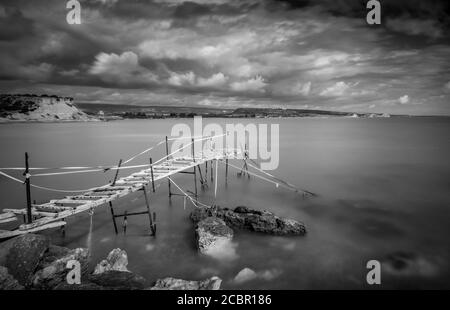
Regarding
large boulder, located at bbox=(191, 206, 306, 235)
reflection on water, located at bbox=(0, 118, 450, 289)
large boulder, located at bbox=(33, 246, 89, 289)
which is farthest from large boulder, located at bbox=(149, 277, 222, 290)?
large boulder, located at bbox=(191, 206, 306, 235)

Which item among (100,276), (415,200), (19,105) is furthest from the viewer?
(19,105)

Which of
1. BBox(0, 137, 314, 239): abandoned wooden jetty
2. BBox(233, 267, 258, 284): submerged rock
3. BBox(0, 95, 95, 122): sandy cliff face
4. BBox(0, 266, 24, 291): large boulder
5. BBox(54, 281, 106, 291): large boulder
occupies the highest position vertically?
BBox(0, 95, 95, 122): sandy cliff face

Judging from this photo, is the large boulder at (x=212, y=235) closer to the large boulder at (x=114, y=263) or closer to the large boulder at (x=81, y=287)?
the large boulder at (x=114, y=263)

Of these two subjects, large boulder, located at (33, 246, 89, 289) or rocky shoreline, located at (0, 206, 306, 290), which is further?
large boulder, located at (33, 246, 89, 289)

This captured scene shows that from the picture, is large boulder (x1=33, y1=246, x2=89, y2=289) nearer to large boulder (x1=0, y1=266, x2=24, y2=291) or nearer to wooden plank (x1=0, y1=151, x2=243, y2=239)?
large boulder (x1=0, y1=266, x2=24, y2=291)

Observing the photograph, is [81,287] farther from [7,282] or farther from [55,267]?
[7,282]

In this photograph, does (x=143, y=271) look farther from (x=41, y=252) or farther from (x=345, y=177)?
(x=345, y=177)

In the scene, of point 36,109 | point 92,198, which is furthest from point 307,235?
point 36,109
